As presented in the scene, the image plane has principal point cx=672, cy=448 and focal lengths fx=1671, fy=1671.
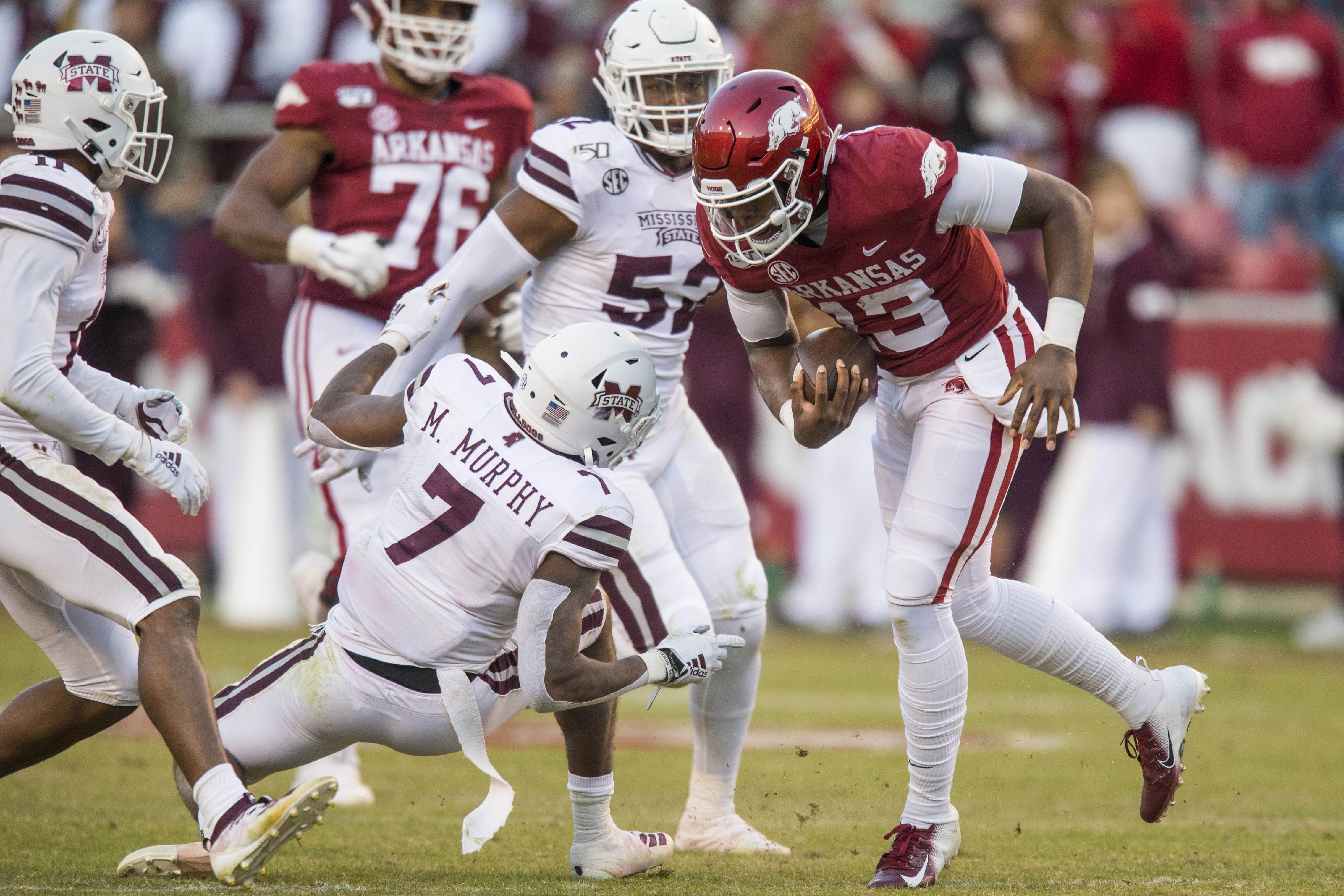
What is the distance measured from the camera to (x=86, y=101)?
3.89 metres

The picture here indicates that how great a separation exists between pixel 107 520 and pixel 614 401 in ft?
3.98

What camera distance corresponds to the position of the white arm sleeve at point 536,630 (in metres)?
3.52

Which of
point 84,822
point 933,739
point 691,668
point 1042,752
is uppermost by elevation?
point 691,668

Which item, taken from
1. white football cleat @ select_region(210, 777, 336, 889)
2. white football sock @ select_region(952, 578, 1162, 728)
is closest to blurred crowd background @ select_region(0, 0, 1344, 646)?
white football sock @ select_region(952, 578, 1162, 728)

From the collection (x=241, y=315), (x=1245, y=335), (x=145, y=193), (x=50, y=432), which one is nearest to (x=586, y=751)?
(x=50, y=432)

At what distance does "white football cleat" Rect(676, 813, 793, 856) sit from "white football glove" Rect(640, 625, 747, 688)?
85cm

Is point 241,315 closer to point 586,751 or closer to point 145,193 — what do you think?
point 145,193

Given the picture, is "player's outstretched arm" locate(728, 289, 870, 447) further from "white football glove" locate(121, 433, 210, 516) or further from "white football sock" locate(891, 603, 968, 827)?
"white football glove" locate(121, 433, 210, 516)

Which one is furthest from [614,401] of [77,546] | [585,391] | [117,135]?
[117,135]

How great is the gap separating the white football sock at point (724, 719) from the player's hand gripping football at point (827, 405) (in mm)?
816

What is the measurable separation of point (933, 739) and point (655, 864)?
2.46 ft

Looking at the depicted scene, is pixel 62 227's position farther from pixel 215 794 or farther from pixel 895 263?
pixel 895 263

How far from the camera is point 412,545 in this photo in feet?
12.0

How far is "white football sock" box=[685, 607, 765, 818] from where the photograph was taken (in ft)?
14.8
